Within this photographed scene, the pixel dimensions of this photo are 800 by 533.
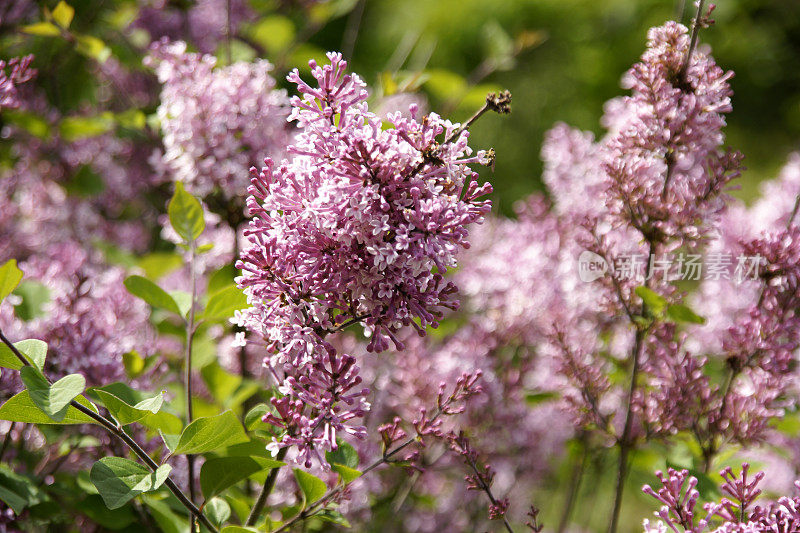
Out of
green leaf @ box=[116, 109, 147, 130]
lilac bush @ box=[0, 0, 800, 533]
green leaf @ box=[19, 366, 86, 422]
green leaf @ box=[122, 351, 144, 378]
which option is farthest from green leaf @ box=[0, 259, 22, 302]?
green leaf @ box=[116, 109, 147, 130]

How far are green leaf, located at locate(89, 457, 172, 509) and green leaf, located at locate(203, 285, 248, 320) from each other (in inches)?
8.6

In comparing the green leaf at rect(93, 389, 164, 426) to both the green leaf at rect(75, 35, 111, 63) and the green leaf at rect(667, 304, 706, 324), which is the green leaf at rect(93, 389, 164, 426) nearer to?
the green leaf at rect(667, 304, 706, 324)

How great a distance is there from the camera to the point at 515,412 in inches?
58.7

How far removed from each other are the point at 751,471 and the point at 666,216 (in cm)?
49

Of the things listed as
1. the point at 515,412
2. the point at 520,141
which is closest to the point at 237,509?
the point at 515,412

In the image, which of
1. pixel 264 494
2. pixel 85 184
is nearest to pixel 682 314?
pixel 264 494

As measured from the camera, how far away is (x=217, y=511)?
87 centimetres

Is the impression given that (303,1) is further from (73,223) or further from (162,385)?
(162,385)

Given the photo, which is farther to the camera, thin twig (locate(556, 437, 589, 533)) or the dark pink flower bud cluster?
thin twig (locate(556, 437, 589, 533))

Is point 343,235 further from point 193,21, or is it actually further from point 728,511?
point 193,21

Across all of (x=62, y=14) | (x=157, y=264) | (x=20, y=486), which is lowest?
(x=20, y=486)

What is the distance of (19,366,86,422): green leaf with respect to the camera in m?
0.67

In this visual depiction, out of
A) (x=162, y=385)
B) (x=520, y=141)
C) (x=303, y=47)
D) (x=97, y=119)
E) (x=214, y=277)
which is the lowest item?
(x=162, y=385)
